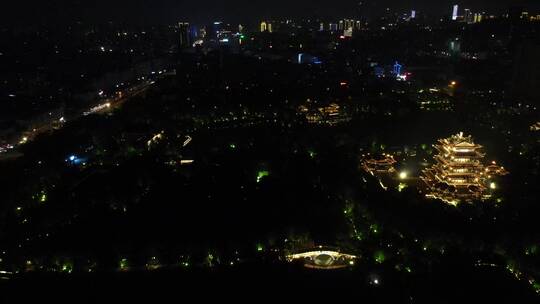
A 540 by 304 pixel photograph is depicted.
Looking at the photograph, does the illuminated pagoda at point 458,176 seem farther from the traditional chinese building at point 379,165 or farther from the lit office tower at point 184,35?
the lit office tower at point 184,35

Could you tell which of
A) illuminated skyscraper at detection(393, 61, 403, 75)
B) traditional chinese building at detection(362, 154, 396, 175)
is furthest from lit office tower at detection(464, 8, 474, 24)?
traditional chinese building at detection(362, 154, 396, 175)

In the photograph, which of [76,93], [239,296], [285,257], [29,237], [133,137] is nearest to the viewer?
[239,296]

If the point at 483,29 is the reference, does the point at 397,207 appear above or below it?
below

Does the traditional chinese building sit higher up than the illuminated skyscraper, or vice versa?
the illuminated skyscraper

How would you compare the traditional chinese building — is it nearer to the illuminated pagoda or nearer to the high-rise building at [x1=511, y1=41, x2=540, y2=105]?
the illuminated pagoda

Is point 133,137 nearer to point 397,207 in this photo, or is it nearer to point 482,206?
point 397,207

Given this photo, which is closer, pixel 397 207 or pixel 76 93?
pixel 397 207

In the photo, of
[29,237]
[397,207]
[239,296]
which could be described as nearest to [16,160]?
[29,237]

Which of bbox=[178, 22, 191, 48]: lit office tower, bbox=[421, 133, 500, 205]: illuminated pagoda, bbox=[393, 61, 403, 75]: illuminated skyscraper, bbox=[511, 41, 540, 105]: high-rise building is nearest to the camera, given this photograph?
bbox=[421, 133, 500, 205]: illuminated pagoda
